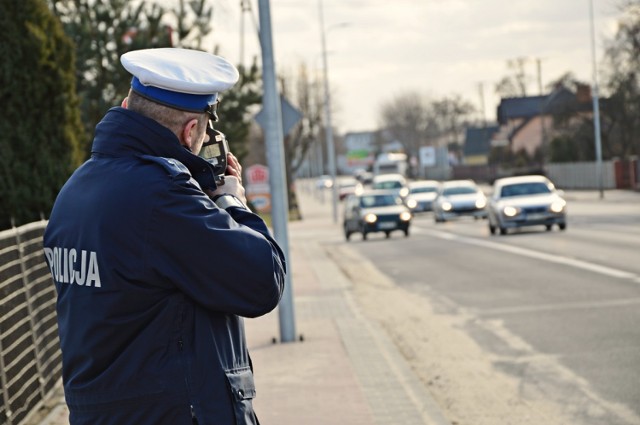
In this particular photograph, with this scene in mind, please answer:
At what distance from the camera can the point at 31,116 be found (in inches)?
414

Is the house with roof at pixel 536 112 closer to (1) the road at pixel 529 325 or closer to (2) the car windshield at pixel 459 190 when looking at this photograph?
(2) the car windshield at pixel 459 190

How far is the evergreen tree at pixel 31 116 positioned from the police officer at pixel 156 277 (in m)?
7.32

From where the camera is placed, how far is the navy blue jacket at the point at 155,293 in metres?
3.01

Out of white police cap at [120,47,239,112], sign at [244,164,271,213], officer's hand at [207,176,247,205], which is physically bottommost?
sign at [244,164,271,213]

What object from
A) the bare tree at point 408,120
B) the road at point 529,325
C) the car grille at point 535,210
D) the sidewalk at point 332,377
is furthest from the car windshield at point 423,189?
the bare tree at point 408,120

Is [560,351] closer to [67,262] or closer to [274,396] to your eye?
[274,396]

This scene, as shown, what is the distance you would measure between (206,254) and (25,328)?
5.55 m

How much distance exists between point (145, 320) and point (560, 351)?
27.1ft

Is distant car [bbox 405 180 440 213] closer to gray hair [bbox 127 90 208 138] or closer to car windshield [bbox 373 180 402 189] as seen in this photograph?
car windshield [bbox 373 180 402 189]

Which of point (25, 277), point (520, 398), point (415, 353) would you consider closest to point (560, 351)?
point (415, 353)

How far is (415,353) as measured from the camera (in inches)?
456

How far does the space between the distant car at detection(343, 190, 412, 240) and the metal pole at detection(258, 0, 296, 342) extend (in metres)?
23.6

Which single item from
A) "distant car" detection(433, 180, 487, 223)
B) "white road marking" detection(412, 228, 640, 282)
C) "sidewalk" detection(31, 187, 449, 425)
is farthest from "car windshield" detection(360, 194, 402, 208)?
"sidewalk" detection(31, 187, 449, 425)

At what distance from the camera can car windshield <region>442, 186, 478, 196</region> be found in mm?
43625
